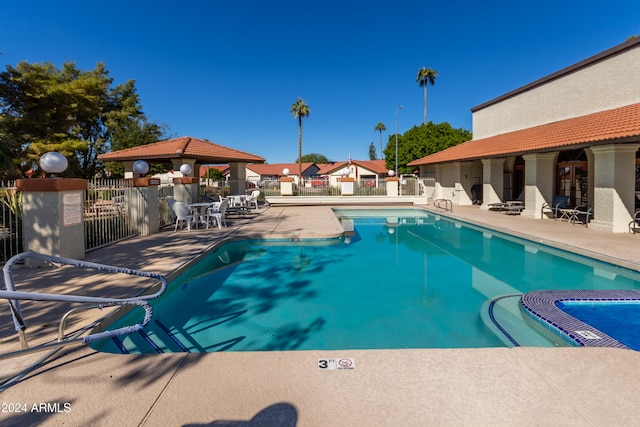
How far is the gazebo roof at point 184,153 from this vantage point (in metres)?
18.7

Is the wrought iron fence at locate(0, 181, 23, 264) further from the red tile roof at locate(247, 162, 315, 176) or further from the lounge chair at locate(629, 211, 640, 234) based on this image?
the red tile roof at locate(247, 162, 315, 176)

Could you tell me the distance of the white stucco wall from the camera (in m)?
13.0

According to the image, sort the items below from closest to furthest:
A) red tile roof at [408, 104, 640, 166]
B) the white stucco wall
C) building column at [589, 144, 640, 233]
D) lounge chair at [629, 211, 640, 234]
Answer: red tile roof at [408, 104, 640, 166]
lounge chair at [629, 211, 640, 234]
building column at [589, 144, 640, 233]
the white stucco wall

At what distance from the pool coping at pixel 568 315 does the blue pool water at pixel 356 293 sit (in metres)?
0.26

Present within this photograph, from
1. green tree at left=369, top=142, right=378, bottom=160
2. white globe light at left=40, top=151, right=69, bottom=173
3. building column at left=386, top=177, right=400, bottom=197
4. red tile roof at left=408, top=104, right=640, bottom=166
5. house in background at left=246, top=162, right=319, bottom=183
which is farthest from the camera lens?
green tree at left=369, top=142, right=378, bottom=160

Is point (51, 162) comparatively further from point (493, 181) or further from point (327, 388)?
point (493, 181)

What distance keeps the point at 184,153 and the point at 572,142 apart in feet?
55.4

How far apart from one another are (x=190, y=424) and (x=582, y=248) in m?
9.82

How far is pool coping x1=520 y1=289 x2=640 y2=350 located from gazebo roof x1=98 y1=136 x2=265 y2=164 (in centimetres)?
1700

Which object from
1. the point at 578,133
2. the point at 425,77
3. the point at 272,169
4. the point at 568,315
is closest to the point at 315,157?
the point at 272,169

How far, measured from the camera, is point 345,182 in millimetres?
25734

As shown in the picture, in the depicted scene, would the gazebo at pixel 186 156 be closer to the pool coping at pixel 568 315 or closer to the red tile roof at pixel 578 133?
the red tile roof at pixel 578 133

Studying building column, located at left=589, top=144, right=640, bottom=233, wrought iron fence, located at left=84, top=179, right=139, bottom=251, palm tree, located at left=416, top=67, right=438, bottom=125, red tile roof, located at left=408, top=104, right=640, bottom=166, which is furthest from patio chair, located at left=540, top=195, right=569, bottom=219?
palm tree, located at left=416, top=67, right=438, bottom=125

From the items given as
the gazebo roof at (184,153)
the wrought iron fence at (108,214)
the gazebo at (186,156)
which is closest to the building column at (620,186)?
the wrought iron fence at (108,214)
